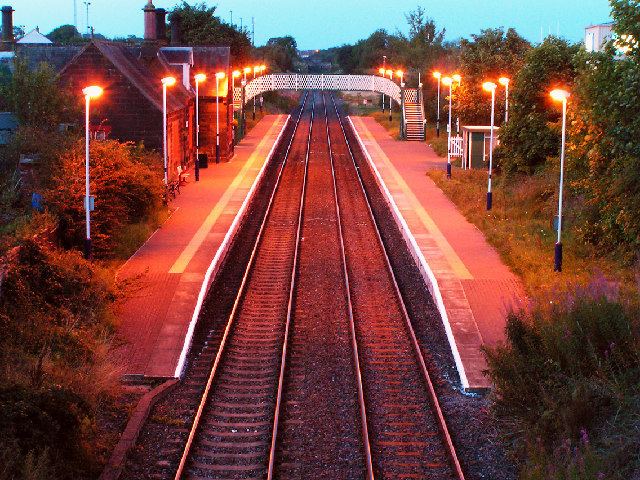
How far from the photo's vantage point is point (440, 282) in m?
19.9

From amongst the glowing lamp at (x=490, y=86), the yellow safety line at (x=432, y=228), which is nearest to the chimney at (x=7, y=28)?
the yellow safety line at (x=432, y=228)

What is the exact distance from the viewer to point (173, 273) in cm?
2055

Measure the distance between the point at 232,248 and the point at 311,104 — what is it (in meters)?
73.2

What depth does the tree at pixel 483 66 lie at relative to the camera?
149ft

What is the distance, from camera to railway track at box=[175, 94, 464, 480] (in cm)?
1152

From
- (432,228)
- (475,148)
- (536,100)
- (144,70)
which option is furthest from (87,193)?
(475,148)

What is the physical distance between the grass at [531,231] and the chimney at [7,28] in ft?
93.0

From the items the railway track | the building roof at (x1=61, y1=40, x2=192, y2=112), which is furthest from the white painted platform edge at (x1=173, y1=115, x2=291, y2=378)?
the building roof at (x1=61, y1=40, x2=192, y2=112)

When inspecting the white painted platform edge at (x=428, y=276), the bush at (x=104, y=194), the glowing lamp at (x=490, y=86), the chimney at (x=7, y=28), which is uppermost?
the chimney at (x=7, y=28)

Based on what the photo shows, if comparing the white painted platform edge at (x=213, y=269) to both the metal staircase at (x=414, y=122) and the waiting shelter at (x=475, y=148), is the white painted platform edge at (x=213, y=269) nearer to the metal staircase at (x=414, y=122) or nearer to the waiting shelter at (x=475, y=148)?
the waiting shelter at (x=475, y=148)

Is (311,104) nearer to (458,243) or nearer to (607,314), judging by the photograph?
(458,243)

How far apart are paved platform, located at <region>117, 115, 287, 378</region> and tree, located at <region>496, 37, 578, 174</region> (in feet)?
31.8

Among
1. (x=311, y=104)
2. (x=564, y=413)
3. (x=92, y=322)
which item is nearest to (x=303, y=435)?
(x=564, y=413)

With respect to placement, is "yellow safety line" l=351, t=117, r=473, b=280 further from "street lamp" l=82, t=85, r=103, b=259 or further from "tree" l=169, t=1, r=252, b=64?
"tree" l=169, t=1, r=252, b=64
